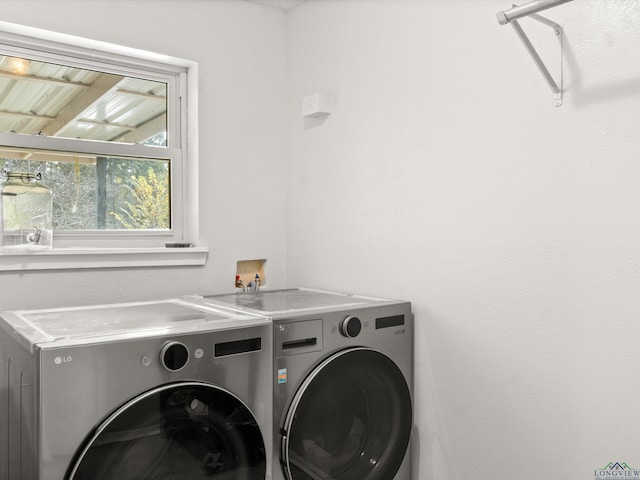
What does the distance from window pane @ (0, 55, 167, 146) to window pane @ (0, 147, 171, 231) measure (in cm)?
11

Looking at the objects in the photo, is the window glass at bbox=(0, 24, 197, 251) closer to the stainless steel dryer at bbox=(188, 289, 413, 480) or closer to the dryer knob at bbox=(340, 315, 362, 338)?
the stainless steel dryer at bbox=(188, 289, 413, 480)

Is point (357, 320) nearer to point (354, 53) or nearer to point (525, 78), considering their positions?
point (525, 78)

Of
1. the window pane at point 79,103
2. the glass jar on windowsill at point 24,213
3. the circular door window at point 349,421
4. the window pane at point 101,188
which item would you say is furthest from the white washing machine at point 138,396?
the window pane at point 79,103

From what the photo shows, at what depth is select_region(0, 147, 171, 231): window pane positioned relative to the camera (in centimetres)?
222

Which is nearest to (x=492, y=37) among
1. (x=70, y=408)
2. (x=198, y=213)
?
(x=198, y=213)

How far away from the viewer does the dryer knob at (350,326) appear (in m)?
1.86

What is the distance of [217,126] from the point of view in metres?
2.54

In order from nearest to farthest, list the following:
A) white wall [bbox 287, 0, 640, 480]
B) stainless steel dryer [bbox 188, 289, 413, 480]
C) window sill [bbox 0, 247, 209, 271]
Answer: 1. white wall [bbox 287, 0, 640, 480]
2. stainless steel dryer [bbox 188, 289, 413, 480]
3. window sill [bbox 0, 247, 209, 271]

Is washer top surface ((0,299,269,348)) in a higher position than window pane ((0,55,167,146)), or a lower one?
lower

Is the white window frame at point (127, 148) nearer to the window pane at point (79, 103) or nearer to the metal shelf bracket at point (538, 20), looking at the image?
the window pane at point (79, 103)

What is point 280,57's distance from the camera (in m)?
2.78

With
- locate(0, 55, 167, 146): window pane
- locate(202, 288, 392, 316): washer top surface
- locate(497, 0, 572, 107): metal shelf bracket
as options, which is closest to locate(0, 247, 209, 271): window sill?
locate(202, 288, 392, 316): washer top surface

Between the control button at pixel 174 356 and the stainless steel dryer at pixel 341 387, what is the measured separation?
33cm

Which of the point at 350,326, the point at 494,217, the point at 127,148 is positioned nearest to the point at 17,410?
the point at 350,326
